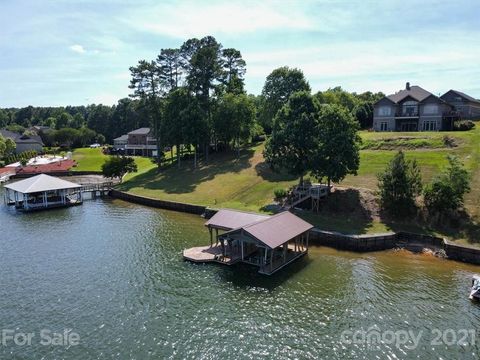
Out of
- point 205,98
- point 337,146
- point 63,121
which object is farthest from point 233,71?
point 63,121

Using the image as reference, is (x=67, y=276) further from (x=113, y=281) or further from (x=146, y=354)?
(x=146, y=354)

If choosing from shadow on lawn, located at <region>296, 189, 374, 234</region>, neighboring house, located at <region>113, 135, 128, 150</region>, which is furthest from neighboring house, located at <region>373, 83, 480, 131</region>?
neighboring house, located at <region>113, 135, 128, 150</region>

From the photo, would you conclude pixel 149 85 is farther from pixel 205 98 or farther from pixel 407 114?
pixel 407 114

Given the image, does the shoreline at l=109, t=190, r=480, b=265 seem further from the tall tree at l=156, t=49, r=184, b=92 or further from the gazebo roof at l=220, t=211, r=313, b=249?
the tall tree at l=156, t=49, r=184, b=92

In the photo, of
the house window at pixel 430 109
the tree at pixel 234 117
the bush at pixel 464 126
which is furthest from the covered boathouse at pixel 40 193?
the bush at pixel 464 126

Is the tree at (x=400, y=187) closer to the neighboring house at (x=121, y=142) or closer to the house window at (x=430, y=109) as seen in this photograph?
the house window at (x=430, y=109)
